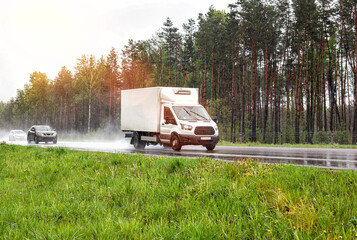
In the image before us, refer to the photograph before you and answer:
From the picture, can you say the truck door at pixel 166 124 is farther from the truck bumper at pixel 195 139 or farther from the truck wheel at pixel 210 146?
the truck wheel at pixel 210 146

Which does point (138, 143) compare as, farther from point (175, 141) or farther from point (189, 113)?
point (189, 113)

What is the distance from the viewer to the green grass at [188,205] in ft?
12.8

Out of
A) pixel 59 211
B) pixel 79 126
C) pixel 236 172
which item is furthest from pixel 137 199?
pixel 79 126

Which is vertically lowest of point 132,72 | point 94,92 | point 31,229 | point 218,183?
point 31,229

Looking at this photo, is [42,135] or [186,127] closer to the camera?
[186,127]

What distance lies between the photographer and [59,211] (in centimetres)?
513

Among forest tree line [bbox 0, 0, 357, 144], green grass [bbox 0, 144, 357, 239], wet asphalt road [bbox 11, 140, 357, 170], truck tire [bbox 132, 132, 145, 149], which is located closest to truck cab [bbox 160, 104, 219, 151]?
wet asphalt road [bbox 11, 140, 357, 170]

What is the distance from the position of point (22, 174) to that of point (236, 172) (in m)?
6.30

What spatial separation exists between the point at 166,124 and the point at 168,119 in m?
0.31

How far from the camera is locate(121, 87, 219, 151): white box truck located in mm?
15719

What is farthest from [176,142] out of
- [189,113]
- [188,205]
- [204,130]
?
[188,205]

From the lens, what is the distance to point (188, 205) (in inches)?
196

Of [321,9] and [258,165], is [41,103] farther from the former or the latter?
[258,165]

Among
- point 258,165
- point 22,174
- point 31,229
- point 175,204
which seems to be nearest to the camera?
point 31,229
